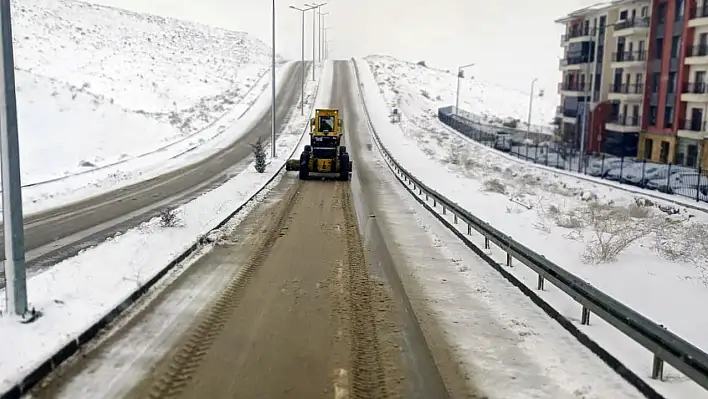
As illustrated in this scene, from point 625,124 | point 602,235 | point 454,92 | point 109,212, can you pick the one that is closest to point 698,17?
point 625,124

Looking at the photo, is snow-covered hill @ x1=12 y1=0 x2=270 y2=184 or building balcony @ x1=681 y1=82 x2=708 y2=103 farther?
building balcony @ x1=681 y1=82 x2=708 y2=103

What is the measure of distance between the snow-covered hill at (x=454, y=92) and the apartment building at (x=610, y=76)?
58.4 ft

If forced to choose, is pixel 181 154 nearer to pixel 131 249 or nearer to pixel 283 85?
pixel 131 249

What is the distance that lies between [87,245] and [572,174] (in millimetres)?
28565

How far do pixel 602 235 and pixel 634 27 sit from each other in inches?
1559

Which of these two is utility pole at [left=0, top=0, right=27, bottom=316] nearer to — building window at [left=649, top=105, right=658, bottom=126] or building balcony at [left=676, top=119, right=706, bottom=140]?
building balcony at [left=676, top=119, right=706, bottom=140]

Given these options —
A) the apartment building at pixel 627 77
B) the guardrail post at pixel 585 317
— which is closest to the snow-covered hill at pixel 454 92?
the apartment building at pixel 627 77

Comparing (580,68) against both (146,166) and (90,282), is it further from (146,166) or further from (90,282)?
(90,282)

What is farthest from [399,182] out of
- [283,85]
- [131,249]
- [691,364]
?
[283,85]

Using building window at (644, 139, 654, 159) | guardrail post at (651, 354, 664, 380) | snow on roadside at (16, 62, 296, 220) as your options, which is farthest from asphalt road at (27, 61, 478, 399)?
building window at (644, 139, 654, 159)

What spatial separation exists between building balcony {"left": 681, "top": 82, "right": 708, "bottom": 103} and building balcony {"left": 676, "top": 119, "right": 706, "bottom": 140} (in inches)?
53.5

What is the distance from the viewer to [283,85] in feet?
261

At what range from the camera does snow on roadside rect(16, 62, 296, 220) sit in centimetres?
2270

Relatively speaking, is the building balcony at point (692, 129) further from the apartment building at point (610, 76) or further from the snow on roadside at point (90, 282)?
the snow on roadside at point (90, 282)
